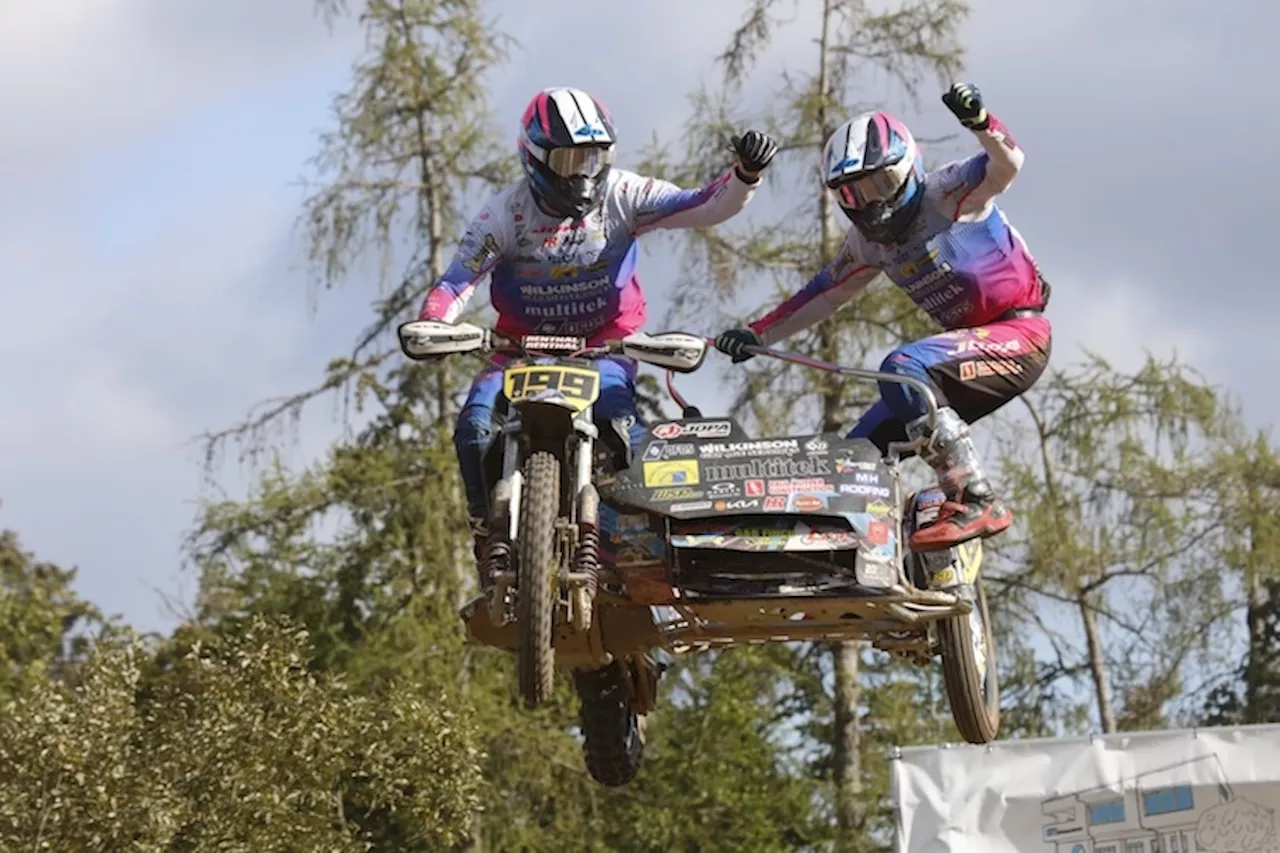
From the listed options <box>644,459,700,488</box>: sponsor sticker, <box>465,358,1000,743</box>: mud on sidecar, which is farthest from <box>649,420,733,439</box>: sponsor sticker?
<box>644,459,700,488</box>: sponsor sticker

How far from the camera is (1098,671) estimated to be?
24.0m

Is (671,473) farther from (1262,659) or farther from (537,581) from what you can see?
(1262,659)

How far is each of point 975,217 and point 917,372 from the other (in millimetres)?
910

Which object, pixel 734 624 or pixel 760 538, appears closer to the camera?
pixel 760 538

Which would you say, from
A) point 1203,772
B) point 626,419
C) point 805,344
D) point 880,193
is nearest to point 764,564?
point 626,419

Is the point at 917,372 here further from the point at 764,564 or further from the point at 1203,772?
the point at 1203,772

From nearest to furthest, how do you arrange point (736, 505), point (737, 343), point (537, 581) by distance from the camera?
point (537, 581) < point (736, 505) < point (737, 343)

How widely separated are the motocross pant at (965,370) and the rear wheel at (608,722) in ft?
5.98

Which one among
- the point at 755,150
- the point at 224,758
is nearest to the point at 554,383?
the point at 755,150

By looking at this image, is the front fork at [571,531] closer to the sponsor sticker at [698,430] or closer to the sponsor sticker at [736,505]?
the sponsor sticker at [698,430]

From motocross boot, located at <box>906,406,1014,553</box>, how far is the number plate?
154 cm

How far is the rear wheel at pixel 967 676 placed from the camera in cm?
1117

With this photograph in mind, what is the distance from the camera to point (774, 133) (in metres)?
22.7

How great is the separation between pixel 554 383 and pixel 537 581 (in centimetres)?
94
